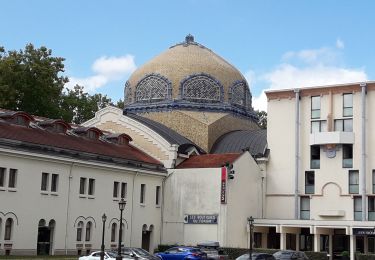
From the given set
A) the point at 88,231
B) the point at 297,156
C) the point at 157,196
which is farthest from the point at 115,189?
the point at 297,156

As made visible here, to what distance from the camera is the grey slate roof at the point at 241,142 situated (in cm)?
6084

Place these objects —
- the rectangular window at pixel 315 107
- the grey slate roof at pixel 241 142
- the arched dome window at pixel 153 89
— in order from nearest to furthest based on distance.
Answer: the rectangular window at pixel 315 107
the grey slate roof at pixel 241 142
the arched dome window at pixel 153 89

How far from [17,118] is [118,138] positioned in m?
11.4

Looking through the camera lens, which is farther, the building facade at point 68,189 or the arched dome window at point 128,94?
the arched dome window at point 128,94

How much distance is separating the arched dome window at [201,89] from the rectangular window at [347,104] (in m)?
Answer: 14.3

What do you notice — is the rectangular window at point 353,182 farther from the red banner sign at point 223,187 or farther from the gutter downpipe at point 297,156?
the red banner sign at point 223,187

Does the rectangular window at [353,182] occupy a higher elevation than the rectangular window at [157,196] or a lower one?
higher

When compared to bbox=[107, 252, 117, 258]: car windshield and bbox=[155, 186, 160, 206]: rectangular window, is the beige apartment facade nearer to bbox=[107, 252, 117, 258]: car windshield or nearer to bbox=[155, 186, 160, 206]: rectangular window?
bbox=[155, 186, 160, 206]: rectangular window

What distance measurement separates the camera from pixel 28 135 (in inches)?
1754

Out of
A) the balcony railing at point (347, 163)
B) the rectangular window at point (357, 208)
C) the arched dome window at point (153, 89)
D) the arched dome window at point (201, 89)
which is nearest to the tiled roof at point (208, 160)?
the balcony railing at point (347, 163)

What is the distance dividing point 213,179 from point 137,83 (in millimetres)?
18294

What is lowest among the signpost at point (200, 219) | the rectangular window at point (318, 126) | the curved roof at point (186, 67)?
the signpost at point (200, 219)

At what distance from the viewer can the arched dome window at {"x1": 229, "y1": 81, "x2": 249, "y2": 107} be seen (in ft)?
220

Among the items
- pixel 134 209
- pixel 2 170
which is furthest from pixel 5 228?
pixel 134 209
